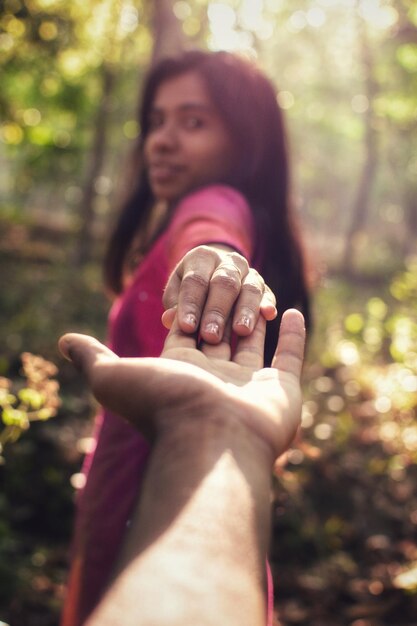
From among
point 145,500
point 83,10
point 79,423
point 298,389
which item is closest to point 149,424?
point 145,500

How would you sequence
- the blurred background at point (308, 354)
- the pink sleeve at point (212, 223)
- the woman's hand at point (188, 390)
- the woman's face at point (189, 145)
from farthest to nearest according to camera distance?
the blurred background at point (308, 354)
the woman's face at point (189, 145)
the pink sleeve at point (212, 223)
the woman's hand at point (188, 390)

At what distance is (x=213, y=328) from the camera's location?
2.99 feet

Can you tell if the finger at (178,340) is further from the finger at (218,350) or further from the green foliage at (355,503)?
the green foliage at (355,503)

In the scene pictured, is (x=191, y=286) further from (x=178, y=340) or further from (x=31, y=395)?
(x=31, y=395)

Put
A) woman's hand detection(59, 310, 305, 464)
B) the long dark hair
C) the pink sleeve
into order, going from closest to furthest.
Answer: woman's hand detection(59, 310, 305, 464) → the pink sleeve → the long dark hair

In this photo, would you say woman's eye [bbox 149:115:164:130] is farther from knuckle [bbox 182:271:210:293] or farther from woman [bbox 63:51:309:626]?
knuckle [bbox 182:271:210:293]

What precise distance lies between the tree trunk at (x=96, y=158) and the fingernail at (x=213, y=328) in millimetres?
9208

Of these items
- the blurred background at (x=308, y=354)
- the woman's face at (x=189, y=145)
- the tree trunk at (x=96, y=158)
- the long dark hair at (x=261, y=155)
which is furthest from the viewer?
the tree trunk at (x=96, y=158)

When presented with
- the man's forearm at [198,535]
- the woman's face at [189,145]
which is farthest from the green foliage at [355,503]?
the man's forearm at [198,535]

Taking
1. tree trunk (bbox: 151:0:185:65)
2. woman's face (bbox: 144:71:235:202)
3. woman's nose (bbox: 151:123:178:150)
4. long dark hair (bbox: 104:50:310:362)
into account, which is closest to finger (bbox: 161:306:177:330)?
long dark hair (bbox: 104:50:310:362)

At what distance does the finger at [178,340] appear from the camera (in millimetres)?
914

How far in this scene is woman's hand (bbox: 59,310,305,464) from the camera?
775 mm

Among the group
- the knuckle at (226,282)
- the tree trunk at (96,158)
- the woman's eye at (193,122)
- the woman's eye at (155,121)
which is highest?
the knuckle at (226,282)

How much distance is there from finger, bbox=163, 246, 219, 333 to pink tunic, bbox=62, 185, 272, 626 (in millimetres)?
348
